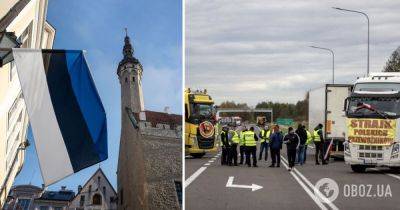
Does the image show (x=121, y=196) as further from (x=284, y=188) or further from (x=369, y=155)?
(x=369, y=155)

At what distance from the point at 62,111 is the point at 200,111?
967 inches

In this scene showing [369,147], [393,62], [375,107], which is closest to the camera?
[369,147]

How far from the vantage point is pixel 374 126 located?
68.4 ft

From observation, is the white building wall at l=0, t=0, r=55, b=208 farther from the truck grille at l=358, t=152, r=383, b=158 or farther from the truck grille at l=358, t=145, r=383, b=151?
the truck grille at l=358, t=152, r=383, b=158

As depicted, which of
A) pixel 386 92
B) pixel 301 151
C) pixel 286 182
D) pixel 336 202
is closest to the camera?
pixel 336 202

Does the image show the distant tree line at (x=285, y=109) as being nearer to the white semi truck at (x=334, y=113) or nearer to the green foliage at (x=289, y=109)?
the green foliage at (x=289, y=109)

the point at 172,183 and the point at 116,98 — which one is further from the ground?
the point at 116,98

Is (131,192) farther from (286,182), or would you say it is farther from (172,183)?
(286,182)

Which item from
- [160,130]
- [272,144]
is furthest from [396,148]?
[160,130]

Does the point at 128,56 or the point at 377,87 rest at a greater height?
the point at 377,87

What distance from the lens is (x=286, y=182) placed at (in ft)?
58.4

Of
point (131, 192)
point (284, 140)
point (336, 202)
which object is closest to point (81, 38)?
point (131, 192)

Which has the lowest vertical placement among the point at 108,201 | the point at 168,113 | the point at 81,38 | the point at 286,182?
the point at 286,182

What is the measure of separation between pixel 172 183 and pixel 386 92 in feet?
61.9
